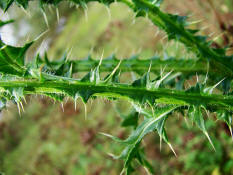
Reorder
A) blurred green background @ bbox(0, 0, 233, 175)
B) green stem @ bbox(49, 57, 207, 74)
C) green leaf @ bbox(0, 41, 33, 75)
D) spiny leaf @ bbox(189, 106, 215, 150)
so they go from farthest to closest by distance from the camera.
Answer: blurred green background @ bbox(0, 0, 233, 175) → green stem @ bbox(49, 57, 207, 74) → spiny leaf @ bbox(189, 106, 215, 150) → green leaf @ bbox(0, 41, 33, 75)

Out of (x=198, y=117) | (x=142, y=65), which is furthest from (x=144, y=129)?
(x=142, y=65)

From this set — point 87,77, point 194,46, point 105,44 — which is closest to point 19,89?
point 87,77

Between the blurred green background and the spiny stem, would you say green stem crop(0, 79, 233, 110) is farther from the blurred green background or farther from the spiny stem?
the spiny stem

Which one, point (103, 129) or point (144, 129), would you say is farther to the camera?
point (103, 129)

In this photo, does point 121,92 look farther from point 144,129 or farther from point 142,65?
point 142,65

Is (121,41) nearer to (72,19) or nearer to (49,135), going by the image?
(49,135)

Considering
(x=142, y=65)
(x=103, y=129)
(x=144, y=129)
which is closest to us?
(x=144, y=129)

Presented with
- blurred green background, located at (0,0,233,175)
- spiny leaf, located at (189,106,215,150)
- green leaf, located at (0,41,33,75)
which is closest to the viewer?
green leaf, located at (0,41,33,75)

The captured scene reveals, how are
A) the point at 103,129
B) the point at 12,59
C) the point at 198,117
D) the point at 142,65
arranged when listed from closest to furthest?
the point at 12,59, the point at 198,117, the point at 142,65, the point at 103,129

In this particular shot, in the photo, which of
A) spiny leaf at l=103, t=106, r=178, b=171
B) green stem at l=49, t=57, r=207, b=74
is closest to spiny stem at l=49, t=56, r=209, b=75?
green stem at l=49, t=57, r=207, b=74
